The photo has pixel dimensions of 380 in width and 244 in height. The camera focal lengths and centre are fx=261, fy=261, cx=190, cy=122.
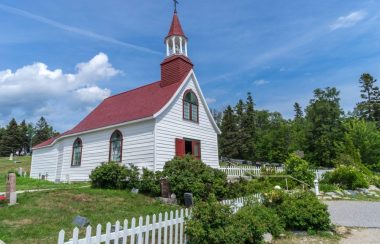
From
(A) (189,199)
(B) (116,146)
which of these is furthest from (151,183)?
(B) (116,146)

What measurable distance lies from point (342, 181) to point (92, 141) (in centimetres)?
1675

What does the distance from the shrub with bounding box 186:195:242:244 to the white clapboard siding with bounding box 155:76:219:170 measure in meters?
8.91

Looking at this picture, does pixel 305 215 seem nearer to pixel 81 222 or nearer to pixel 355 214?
pixel 355 214

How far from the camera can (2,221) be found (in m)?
6.79

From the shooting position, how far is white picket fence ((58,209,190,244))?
12.5ft

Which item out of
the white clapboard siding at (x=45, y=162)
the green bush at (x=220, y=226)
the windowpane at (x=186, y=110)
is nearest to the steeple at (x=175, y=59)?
the windowpane at (x=186, y=110)

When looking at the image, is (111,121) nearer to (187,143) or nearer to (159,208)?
(187,143)

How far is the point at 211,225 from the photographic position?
17.7 feet

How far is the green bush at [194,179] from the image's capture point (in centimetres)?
1091

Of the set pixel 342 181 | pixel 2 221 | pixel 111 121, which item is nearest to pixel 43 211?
pixel 2 221

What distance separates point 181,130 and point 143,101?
3.57 meters

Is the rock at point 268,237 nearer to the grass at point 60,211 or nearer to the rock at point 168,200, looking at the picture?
the grass at point 60,211

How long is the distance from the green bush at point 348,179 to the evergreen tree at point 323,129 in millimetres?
23800

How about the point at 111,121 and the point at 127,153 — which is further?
the point at 111,121
